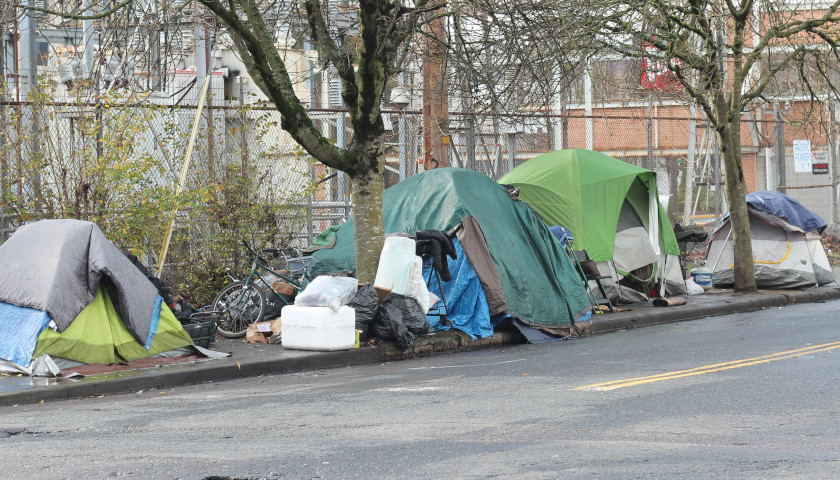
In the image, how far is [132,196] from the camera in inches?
482

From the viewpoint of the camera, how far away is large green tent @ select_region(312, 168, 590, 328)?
12102 millimetres

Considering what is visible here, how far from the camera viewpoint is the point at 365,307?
10906 mm

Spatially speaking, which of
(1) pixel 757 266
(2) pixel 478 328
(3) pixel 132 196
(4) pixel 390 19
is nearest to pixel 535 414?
(2) pixel 478 328

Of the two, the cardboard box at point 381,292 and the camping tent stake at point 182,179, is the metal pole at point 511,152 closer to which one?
the camping tent stake at point 182,179

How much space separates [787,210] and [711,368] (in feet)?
30.7

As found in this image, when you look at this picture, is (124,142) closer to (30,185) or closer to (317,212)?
(30,185)

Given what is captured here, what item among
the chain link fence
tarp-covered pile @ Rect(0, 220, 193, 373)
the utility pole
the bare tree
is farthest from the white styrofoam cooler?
the bare tree

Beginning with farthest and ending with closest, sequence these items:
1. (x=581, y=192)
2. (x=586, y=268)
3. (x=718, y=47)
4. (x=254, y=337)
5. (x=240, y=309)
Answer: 1. (x=718, y=47)
2. (x=581, y=192)
3. (x=586, y=268)
4. (x=240, y=309)
5. (x=254, y=337)

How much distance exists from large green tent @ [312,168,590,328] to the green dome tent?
1423mm

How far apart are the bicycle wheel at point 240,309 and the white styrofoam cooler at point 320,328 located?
1441 millimetres

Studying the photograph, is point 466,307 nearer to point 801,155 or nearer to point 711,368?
point 711,368

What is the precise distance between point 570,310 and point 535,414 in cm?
604

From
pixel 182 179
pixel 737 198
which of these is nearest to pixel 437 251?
pixel 182 179

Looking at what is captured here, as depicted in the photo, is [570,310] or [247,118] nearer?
[570,310]
